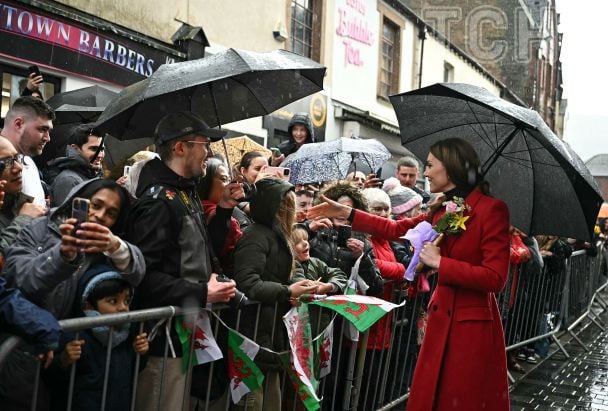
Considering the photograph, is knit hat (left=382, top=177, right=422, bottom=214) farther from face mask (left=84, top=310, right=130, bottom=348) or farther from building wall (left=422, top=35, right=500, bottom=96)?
building wall (left=422, top=35, right=500, bottom=96)

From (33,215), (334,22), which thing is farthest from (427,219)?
(334,22)

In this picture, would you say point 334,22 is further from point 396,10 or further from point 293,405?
point 293,405

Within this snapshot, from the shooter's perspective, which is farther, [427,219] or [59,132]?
[59,132]

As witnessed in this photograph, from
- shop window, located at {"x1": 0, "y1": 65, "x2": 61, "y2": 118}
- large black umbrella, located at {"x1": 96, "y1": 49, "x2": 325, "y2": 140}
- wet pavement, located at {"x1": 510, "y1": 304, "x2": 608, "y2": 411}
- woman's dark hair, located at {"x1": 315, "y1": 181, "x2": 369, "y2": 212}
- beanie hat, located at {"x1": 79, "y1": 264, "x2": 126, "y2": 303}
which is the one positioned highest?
shop window, located at {"x1": 0, "y1": 65, "x2": 61, "y2": 118}

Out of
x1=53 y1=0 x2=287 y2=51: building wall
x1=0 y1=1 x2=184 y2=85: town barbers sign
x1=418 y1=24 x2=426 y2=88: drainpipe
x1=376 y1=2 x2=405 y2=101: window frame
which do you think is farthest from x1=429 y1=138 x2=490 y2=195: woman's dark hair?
x1=418 y1=24 x2=426 y2=88: drainpipe

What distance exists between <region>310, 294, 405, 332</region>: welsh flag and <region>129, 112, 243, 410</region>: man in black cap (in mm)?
984

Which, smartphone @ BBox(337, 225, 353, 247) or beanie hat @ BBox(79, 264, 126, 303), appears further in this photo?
smartphone @ BBox(337, 225, 353, 247)

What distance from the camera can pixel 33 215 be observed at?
3686mm

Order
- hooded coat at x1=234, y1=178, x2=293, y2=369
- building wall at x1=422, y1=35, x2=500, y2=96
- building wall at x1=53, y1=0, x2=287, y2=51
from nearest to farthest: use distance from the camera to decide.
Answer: hooded coat at x1=234, y1=178, x2=293, y2=369 < building wall at x1=53, y1=0, x2=287, y2=51 < building wall at x1=422, y1=35, x2=500, y2=96

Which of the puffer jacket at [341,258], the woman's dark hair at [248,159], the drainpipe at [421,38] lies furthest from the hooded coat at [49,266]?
the drainpipe at [421,38]

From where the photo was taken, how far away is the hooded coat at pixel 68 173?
16.4 ft

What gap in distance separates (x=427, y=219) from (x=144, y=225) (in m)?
2.04

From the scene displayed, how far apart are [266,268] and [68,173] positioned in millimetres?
1797

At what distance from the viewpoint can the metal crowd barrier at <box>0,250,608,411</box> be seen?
3270mm
